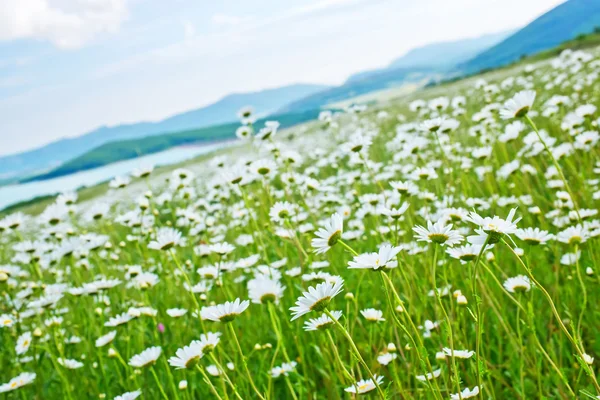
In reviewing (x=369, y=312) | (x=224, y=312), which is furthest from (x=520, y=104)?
(x=224, y=312)

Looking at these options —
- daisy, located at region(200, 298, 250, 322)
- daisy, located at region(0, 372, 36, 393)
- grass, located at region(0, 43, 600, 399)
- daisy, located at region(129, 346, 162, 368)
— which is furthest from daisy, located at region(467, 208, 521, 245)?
daisy, located at region(0, 372, 36, 393)

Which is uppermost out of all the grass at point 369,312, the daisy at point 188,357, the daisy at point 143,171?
the daisy at point 143,171

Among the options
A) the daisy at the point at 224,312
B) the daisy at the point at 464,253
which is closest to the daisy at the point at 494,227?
the daisy at the point at 464,253

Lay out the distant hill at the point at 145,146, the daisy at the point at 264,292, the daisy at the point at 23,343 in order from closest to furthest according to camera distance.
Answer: the daisy at the point at 264,292
the daisy at the point at 23,343
the distant hill at the point at 145,146

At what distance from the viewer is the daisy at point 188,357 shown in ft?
5.73

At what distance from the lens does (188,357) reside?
1.77m

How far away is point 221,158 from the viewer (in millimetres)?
4746

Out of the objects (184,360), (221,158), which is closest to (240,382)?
(184,360)

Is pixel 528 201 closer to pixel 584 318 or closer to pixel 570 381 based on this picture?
pixel 584 318

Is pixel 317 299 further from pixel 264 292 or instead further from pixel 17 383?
pixel 17 383

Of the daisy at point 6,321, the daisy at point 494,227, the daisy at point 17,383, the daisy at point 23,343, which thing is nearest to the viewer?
the daisy at point 494,227

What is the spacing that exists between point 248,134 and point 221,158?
1.30 ft

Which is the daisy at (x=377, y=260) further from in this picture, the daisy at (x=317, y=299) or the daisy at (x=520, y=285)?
the daisy at (x=520, y=285)

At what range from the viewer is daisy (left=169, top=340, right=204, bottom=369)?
1.75 metres
